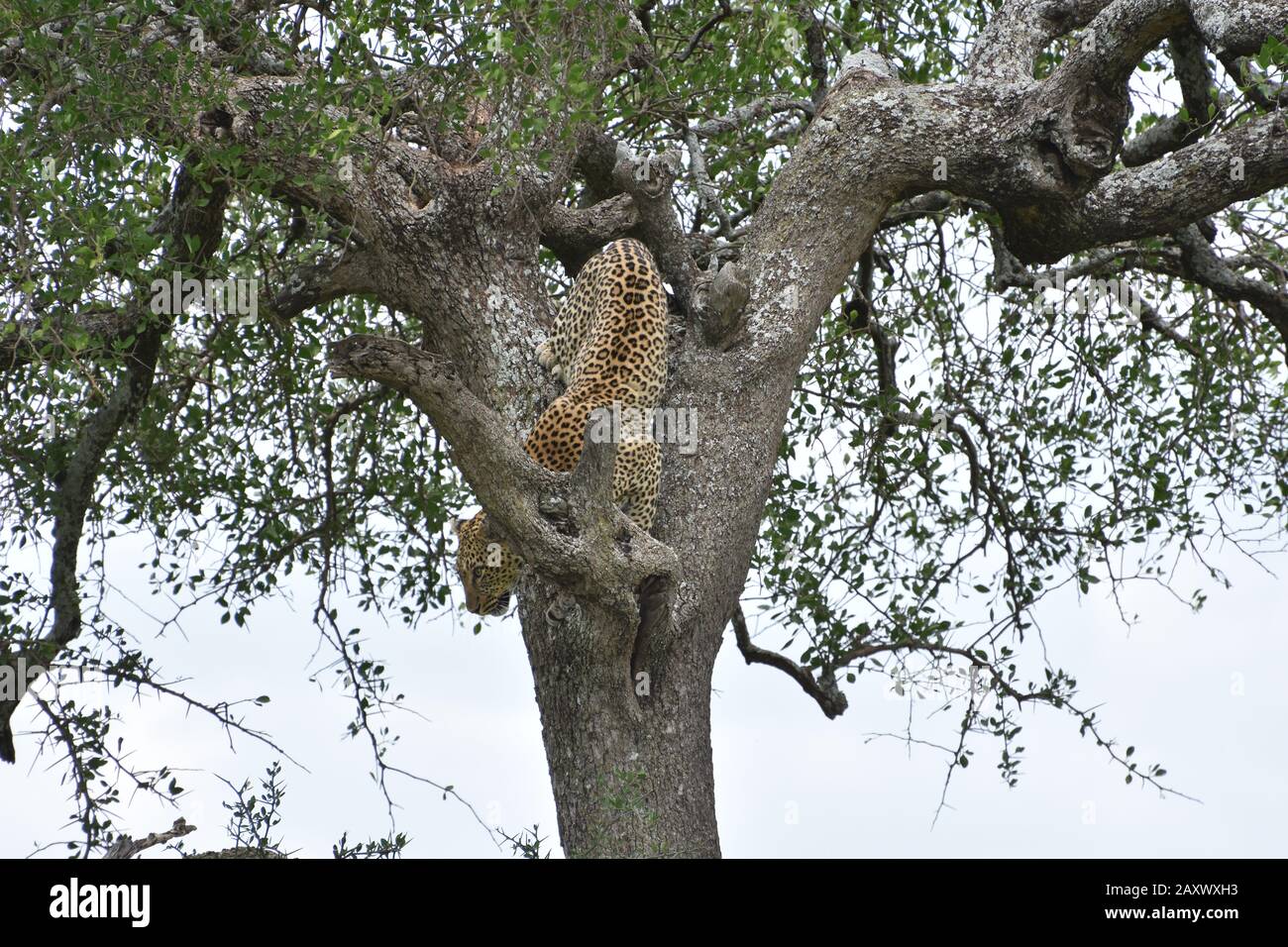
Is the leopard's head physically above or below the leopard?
below

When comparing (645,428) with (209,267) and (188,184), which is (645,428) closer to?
(209,267)

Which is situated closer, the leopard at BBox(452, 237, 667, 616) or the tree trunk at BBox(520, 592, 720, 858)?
the tree trunk at BBox(520, 592, 720, 858)

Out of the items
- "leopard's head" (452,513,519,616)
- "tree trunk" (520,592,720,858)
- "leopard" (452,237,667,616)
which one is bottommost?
"tree trunk" (520,592,720,858)

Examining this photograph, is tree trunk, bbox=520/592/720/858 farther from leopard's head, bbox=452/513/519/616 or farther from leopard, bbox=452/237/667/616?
leopard's head, bbox=452/513/519/616

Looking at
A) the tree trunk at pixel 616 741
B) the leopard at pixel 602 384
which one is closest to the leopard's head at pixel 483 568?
the leopard at pixel 602 384

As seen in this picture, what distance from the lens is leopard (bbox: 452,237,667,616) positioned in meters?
6.85

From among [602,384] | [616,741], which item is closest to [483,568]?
[602,384]

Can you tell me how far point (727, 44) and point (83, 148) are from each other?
12.7ft

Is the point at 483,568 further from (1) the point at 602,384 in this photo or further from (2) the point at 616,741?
(2) the point at 616,741

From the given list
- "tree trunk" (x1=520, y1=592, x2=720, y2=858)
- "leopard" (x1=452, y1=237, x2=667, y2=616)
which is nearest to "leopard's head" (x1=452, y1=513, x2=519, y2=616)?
"leopard" (x1=452, y1=237, x2=667, y2=616)

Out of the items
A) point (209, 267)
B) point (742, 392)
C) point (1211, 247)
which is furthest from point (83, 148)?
point (1211, 247)
